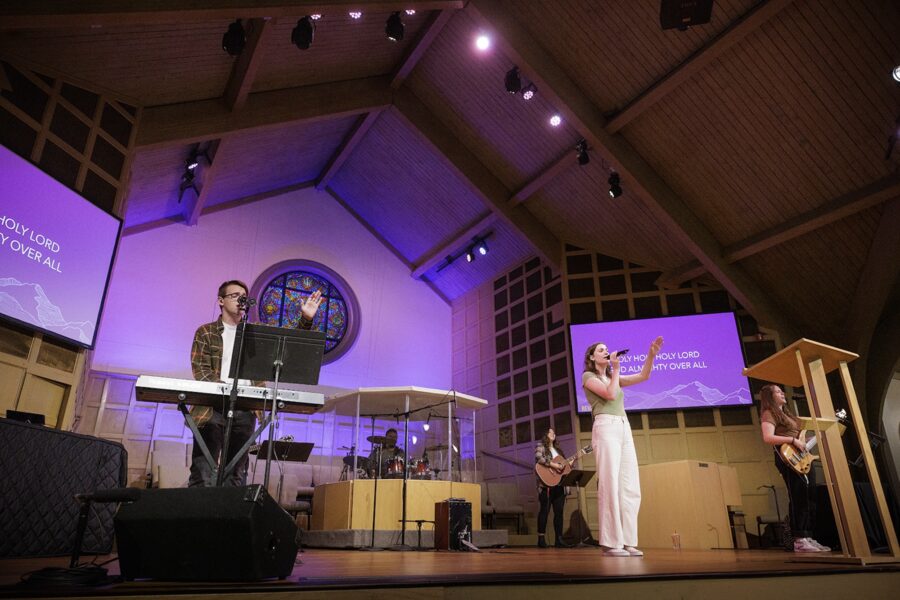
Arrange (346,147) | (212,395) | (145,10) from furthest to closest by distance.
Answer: (346,147) → (145,10) → (212,395)

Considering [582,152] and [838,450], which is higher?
[582,152]

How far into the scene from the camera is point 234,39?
5816 mm

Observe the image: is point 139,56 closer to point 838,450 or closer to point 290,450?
point 290,450

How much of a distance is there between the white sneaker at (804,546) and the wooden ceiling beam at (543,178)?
5.77 metres

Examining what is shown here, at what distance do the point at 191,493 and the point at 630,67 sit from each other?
23.3 feet

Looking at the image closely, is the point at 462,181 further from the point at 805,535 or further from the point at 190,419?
the point at 190,419

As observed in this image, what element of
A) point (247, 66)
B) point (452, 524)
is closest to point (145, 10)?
point (247, 66)

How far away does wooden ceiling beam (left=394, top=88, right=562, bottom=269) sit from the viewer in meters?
9.33

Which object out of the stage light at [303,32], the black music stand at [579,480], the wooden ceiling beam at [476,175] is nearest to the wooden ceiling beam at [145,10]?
the stage light at [303,32]

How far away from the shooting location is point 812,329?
8617 millimetres

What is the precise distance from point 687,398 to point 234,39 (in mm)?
7695

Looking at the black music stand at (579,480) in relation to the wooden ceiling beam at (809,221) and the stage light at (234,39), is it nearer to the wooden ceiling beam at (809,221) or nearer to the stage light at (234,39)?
the wooden ceiling beam at (809,221)

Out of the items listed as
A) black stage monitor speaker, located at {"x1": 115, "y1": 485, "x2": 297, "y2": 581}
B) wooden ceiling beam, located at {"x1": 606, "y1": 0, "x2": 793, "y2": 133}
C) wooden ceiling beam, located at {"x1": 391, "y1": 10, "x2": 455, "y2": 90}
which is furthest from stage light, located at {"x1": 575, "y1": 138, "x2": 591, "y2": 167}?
black stage monitor speaker, located at {"x1": 115, "y1": 485, "x2": 297, "y2": 581}

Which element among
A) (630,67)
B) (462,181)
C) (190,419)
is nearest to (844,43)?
(630,67)
